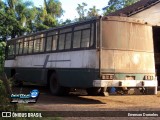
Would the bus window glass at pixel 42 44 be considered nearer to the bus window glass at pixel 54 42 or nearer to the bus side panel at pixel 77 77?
the bus window glass at pixel 54 42

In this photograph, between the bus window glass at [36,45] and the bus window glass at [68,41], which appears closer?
the bus window glass at [68,41]

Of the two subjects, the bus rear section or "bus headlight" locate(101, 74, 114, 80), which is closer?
"bus headlight" locate(101, 74, 114, 80)

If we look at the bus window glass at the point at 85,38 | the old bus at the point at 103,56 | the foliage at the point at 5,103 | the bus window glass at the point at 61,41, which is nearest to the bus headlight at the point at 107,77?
the old bus at the point at 103,56

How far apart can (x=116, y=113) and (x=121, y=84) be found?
115 inches

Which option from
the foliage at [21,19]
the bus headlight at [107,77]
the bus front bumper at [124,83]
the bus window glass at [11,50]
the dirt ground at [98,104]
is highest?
the foliage at [21,19]

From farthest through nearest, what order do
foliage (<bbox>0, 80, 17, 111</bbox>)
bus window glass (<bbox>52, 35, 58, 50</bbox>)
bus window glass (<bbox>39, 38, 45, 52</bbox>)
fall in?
bus window glass (<bbox>39, 38, 45, 52</bbox>) < bus window glass (<bbox>52, 35, 58, 50</bbox>) < foliage (<bbox>0, 80, 17, 111</bbox>)

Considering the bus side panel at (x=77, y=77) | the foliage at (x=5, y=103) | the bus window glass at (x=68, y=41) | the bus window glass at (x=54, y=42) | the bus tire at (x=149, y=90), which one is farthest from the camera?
the bus window glass at (x=54, y=42)

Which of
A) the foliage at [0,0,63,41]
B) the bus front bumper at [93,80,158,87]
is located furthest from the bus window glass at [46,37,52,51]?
the foliage at [0,0,63,41]

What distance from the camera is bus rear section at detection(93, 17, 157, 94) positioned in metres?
12.9

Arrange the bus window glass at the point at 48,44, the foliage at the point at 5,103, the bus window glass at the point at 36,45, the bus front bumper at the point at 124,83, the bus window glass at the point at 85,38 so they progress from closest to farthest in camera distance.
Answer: the foliage at the point at 5,103
the bus front bumper at the point at 124,83
the bus window glass at the point at 85,38
the bus window glass at the point at 48,44
the bus window glass at the point at 36,45

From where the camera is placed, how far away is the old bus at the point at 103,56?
507 inches

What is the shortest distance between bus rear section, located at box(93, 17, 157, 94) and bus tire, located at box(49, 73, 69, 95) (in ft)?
10.4

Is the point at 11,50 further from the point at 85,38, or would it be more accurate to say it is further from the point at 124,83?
the point at 124,83

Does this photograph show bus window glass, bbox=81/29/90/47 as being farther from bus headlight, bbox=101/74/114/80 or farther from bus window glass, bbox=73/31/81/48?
bus headlight, bbox=101/74/114/80
